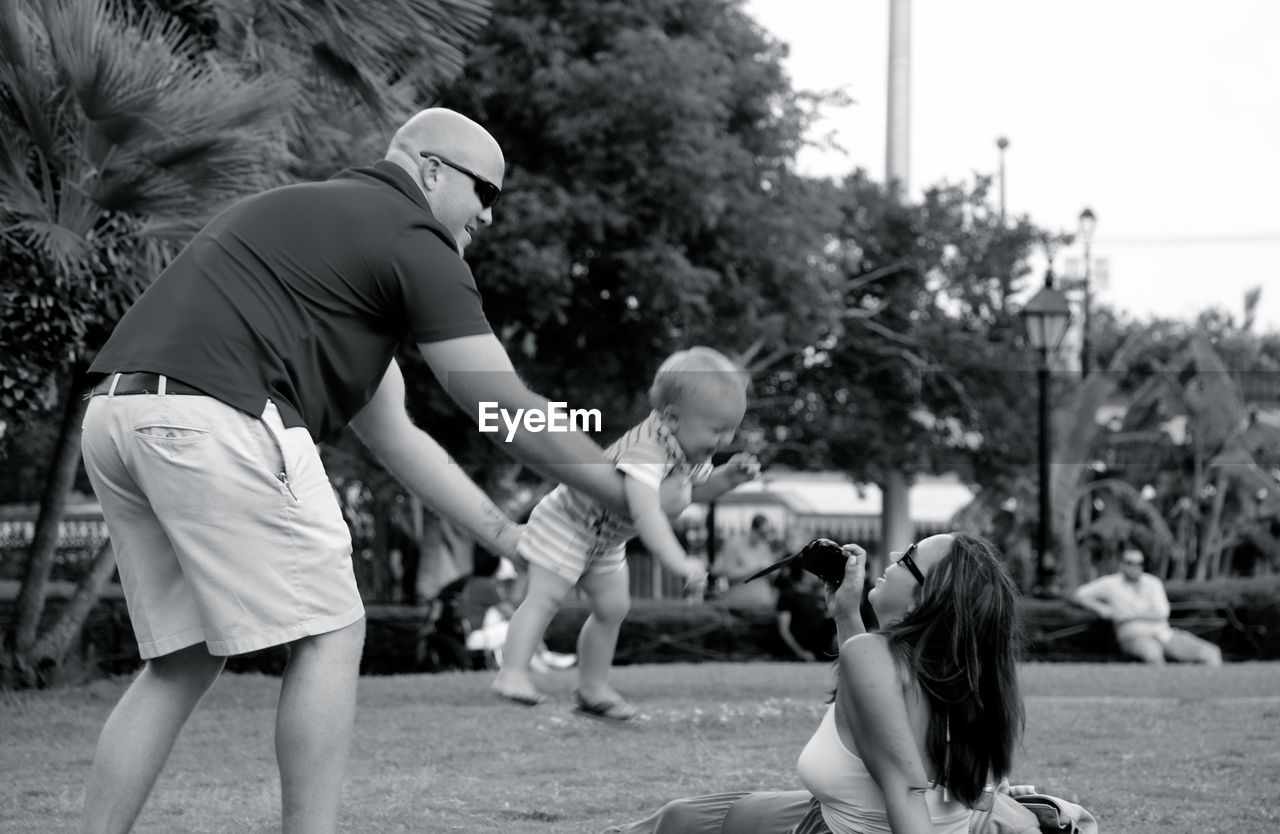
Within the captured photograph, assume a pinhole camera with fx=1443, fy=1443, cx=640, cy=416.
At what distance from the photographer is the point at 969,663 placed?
328cm

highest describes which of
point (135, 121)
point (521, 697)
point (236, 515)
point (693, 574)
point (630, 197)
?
point (630, 197)

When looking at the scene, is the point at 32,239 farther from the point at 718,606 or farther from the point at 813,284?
the point at 813,284

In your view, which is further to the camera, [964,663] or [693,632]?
[693,632]

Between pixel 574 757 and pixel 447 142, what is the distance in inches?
139

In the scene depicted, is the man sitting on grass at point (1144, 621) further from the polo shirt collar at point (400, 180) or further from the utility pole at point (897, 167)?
the polo shirt collar at point (400, 180)

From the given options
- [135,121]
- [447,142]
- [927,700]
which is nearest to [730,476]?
[927,700]

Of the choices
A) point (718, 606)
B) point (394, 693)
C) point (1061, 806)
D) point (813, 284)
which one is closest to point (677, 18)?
point (813, 284)

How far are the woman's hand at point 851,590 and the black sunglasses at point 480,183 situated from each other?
1.26m

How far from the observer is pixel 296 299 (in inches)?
121

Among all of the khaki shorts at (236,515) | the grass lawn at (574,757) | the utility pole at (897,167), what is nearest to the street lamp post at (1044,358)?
the grass lawn at (574,757)

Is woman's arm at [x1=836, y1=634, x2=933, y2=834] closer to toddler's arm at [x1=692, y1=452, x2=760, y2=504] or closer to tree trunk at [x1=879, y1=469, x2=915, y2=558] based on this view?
toddler's arm at [x1=692, y1=452, x2=760, y2=504]

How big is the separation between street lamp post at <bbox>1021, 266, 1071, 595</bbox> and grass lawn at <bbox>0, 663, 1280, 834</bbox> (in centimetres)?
623

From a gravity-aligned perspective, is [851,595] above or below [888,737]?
above

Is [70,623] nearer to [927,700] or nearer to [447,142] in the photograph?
[447,142]
